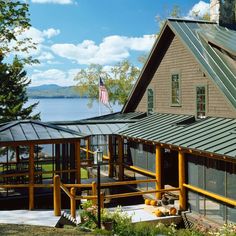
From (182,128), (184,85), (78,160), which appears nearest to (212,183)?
(182,128)

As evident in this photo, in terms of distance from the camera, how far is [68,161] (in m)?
20.1

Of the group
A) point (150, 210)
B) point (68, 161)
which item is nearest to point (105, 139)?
point (68, 161)

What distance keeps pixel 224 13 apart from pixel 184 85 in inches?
238

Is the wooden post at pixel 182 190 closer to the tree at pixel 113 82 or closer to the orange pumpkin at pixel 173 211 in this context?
the orange pumpkin at pixel 173 211

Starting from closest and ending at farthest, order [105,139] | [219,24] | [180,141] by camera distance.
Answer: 1. [180,141]
2. [219,24]
3. [105,139]

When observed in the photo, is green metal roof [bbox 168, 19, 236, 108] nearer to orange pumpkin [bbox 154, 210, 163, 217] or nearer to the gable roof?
the gable roof

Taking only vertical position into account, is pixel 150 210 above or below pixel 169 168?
below

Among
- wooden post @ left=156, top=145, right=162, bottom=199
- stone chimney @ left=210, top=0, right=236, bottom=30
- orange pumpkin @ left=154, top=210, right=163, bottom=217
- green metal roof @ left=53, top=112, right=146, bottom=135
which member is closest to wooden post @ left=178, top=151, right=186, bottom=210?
orange pumpkin @ left=154, top=210, right=163, bottom=217

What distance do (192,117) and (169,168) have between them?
→ 9.71 feet

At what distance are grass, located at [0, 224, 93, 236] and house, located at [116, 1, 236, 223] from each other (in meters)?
5.42

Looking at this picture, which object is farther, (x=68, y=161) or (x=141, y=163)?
(x=141, y=163)

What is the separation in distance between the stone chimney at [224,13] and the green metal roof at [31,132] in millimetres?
11334

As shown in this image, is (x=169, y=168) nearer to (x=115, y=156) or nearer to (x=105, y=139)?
(x=115, y=156)

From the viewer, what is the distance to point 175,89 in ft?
71.8
